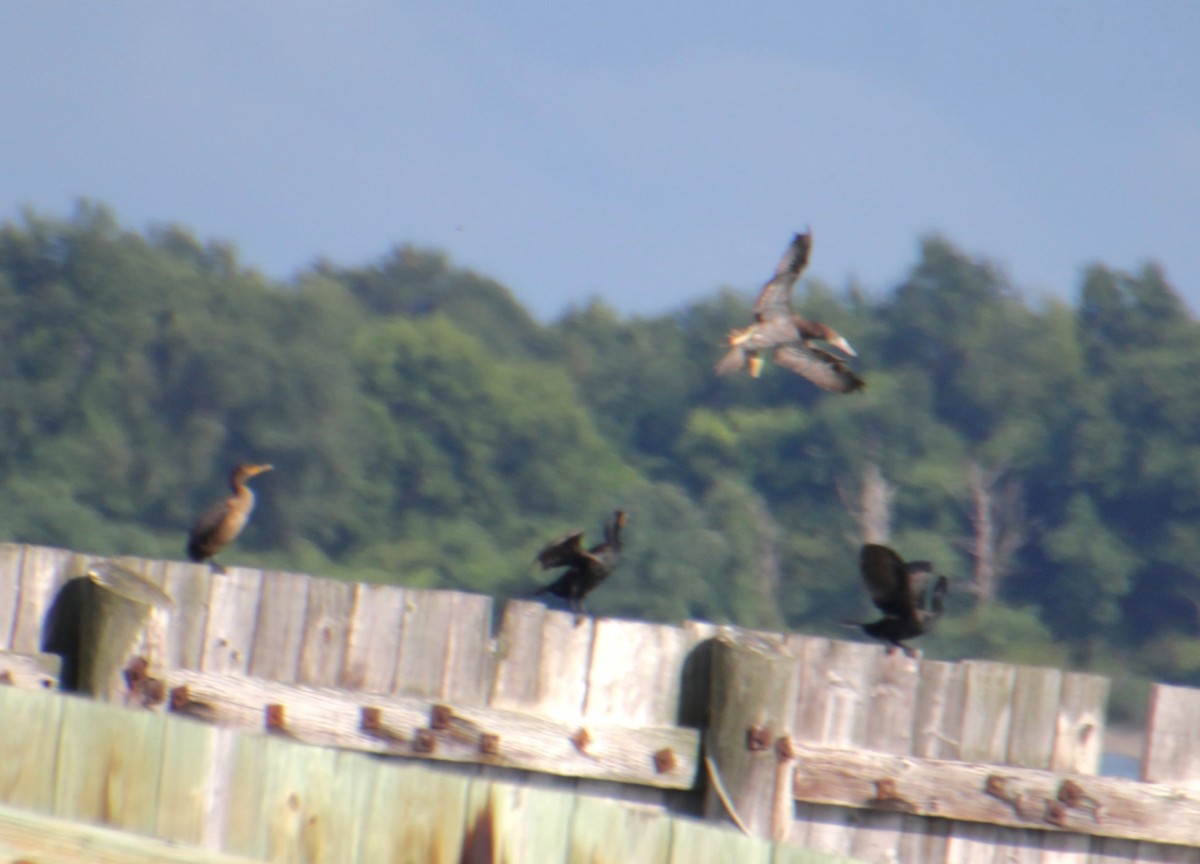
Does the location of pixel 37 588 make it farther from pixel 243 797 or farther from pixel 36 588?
pixel 243 797

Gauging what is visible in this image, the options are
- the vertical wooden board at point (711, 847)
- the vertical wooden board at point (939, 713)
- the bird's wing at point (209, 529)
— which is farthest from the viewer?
the bird's wing at point (209, 529)

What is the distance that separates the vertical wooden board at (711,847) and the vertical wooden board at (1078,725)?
235cm

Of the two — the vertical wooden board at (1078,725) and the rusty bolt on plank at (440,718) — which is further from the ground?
the vertical wooden board at (1078,725)

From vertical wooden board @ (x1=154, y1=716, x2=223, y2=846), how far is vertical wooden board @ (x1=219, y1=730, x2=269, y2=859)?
0.8 inches

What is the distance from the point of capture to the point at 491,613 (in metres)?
4.97

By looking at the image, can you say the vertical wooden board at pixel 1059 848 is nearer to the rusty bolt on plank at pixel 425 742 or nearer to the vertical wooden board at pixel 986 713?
the vertical wooden board at pixel 986 713

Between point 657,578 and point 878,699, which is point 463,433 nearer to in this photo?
point 657,578

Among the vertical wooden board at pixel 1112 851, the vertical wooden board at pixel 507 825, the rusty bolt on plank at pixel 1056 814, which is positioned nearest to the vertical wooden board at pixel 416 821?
the vertical wooden board at pixel 507 825

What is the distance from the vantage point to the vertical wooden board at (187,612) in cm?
480

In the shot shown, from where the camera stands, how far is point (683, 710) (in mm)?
5152

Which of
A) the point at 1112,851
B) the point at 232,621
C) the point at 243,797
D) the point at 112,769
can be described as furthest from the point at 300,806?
the point at 1112,851

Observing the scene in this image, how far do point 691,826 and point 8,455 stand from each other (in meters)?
66.6

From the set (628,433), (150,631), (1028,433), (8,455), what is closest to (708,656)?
(150,631)

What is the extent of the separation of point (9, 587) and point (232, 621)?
544 millimetres
